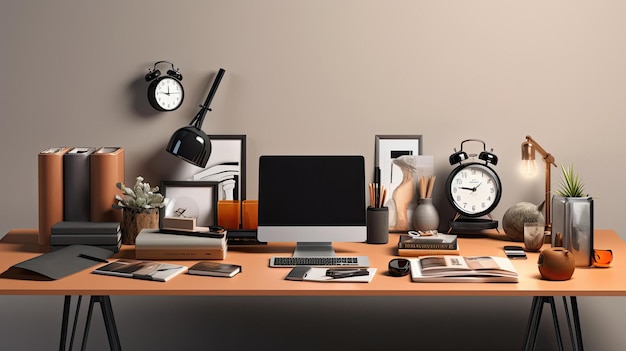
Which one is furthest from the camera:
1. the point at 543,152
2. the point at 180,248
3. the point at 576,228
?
the point at 543,152

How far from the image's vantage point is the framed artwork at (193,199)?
329cm

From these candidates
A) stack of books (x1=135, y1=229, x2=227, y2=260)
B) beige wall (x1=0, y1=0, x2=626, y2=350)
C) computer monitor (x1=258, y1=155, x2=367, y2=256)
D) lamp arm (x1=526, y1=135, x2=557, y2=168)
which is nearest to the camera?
stack of books (x1=135, y1=229, x2=227, y2=260)

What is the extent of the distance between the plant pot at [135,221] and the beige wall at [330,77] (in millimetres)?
337

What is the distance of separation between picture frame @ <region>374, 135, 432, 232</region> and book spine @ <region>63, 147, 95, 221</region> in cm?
124

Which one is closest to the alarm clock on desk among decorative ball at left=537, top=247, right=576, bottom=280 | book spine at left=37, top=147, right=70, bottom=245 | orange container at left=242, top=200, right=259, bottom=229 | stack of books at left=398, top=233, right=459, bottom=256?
stack of books at left=398, top=233, right=459, bottom=256

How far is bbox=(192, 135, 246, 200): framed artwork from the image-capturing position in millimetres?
3318

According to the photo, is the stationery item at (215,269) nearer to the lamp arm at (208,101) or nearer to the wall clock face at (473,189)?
the lamp arm at (208,101)

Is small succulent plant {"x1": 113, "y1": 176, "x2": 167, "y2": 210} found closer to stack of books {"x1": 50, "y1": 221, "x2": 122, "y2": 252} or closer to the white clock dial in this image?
stack of books {"x1": 50, "y1": 221, "x2": 122, "y2": 252}

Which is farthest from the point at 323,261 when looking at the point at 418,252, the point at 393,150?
the point at 393,150

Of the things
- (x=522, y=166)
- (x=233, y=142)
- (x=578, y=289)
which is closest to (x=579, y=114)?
(x=522, y=166)

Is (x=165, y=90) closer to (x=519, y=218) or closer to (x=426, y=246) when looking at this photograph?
(x=426, y=246)

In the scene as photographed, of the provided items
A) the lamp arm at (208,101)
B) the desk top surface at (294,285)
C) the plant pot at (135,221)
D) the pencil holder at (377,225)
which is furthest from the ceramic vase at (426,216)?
the plant pot at (135,221)

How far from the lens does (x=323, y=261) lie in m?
2.79

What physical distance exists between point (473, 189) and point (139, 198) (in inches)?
55.6
